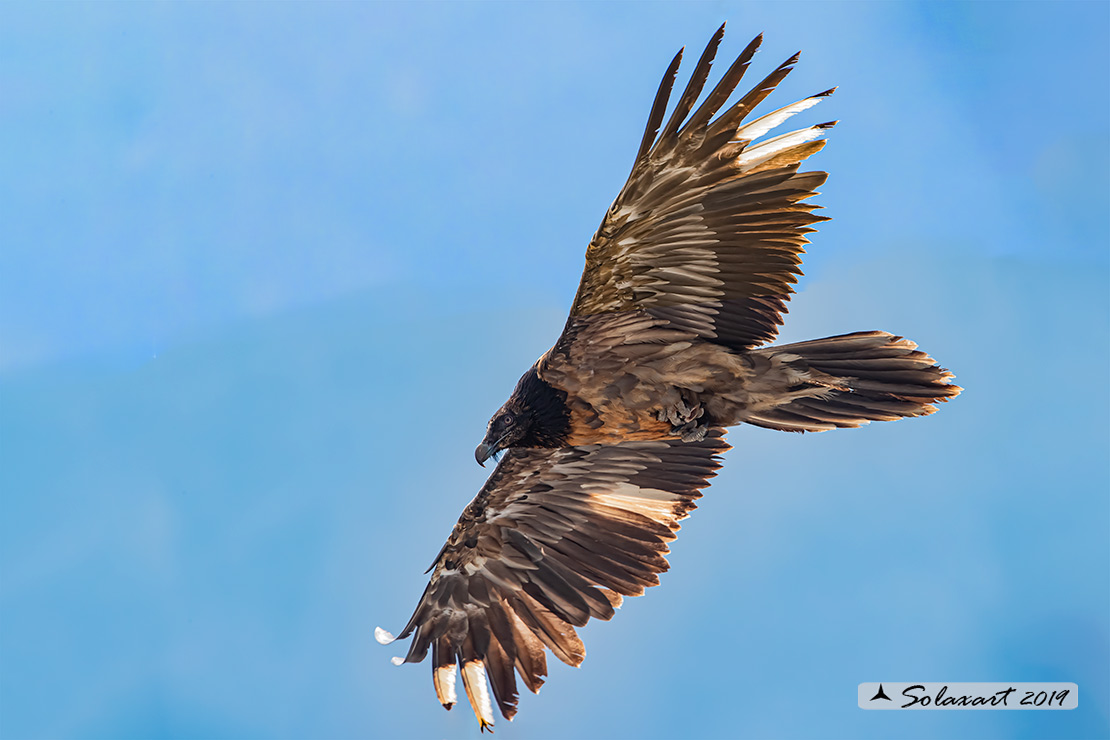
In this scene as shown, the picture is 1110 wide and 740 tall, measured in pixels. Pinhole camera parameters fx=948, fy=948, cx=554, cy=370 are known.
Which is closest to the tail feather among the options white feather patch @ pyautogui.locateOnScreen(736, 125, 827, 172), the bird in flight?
the bird in flight

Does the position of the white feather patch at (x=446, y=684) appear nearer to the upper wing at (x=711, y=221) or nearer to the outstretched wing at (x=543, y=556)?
the outstretched wing at (x=543, y=556)

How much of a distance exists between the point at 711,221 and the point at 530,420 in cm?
188

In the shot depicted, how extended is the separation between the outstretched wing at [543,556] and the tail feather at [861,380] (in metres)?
0.94

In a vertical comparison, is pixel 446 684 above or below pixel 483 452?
below

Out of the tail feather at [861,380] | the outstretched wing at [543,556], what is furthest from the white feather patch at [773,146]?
the outstretched wing at [543,556]

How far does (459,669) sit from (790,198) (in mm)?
3907

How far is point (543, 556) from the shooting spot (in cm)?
726

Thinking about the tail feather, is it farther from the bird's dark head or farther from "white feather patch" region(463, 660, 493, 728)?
"white feather patch" region(463, 660, 493, 728)

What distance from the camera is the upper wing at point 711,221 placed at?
5.02 metres

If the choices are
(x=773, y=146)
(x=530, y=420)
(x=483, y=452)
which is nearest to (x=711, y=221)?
(x=773, y=146)

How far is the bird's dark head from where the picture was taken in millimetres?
6312

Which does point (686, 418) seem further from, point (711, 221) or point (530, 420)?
point (711, 221)

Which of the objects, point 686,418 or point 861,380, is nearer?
point 861,380

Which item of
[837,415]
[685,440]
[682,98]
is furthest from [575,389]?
[682,98]
